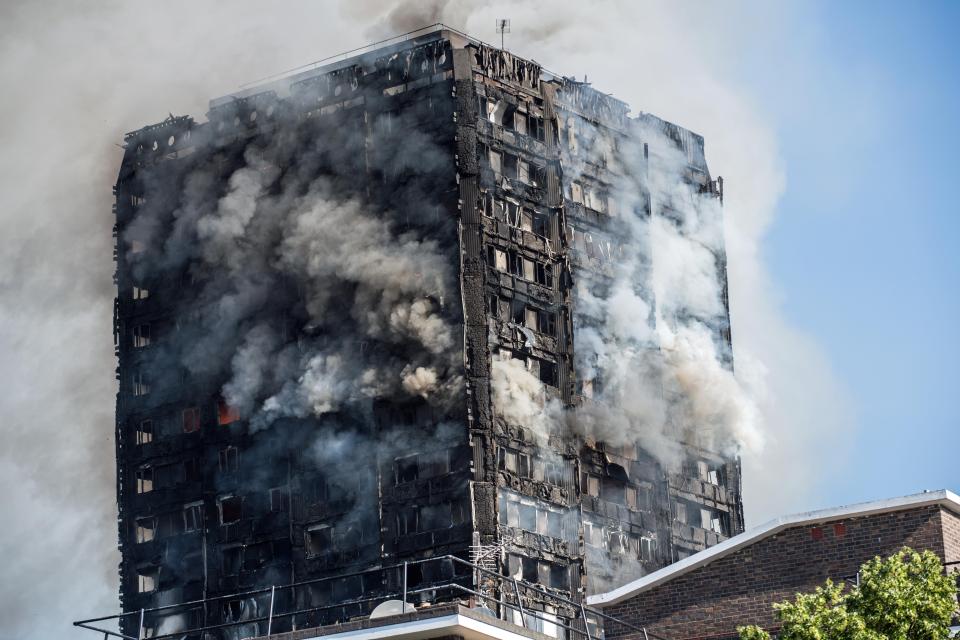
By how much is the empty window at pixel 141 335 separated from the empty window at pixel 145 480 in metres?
7.27

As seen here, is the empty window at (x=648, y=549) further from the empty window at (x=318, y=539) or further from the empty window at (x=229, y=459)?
the empty window at (x=229, y=459)

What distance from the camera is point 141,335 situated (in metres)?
129

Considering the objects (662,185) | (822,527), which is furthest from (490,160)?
(822,527)

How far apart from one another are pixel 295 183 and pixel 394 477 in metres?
17.7

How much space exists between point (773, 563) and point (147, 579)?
236 ft

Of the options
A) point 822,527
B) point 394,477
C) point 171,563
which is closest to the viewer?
point 822,527

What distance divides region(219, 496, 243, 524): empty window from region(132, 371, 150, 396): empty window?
9.14 metres

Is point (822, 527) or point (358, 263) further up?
point (358, 263)

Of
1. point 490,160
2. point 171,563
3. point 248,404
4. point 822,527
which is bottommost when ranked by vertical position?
point 822,527

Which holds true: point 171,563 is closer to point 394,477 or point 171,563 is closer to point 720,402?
point 394,477

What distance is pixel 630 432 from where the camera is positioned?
122250 millimetres

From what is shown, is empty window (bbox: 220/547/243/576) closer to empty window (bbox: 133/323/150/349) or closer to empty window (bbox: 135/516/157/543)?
empty window (bbox: 135/516/157/543)

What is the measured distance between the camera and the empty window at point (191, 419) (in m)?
125

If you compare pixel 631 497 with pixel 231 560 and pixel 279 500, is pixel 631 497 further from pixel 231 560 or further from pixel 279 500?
pixel 231 560
